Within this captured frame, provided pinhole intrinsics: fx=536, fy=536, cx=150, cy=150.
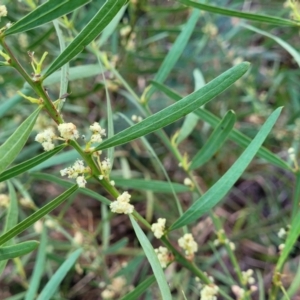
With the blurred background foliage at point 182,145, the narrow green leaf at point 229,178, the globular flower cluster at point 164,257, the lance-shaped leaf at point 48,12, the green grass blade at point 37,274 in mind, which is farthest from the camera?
Result: the blurred background foliage at point 182,145

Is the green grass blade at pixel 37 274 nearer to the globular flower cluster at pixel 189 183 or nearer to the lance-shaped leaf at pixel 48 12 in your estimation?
the globular flower cluster at pixel 189 183

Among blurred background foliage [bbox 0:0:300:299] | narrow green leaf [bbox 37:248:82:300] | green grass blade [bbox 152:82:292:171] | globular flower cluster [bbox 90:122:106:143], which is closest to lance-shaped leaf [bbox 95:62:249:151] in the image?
globular flower cluster [bbox 90:122:106:143]

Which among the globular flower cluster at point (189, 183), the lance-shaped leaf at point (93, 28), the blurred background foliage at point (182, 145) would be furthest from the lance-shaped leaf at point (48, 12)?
the blurred background foliage at point (182, 145)

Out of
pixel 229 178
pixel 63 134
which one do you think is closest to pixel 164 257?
pixel 229 178

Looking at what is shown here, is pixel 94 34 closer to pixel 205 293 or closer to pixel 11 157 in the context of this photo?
pixel 11 157

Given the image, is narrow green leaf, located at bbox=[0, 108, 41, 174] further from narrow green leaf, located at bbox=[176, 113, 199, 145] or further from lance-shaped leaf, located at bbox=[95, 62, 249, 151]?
narrow green leaf, located at bbox=[176, 113, 199, 145]
